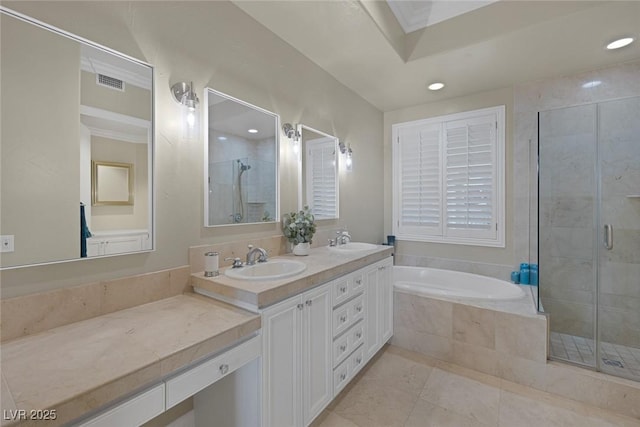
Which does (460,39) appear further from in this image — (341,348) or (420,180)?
(341,348)

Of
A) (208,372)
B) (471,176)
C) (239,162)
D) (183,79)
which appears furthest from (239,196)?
(471,176)

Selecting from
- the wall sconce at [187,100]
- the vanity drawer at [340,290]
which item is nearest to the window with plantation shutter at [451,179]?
the vanity drawer at [340,290]

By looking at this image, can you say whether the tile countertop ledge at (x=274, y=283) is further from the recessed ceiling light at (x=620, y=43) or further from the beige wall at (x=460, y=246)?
the recessed ceiling light at (x=620, y=43)

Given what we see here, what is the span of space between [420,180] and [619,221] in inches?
69.5

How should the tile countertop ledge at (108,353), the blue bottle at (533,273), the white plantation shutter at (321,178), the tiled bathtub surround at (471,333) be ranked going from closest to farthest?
the tile countertop ledge at (108,353), the tiled bathtub surround at (471,333), the white plantation shutter at (321,178), the blue bottle at (533,273)

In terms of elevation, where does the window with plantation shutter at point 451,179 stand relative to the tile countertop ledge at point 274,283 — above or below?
above

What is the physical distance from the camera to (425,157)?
343 centimetres

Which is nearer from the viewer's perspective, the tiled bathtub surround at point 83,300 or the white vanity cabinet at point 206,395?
the white vanity cabinet at point 206,395

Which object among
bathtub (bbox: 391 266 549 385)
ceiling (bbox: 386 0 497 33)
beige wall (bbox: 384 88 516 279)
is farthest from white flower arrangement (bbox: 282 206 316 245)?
beige wall (bbox: 384 88 516 279)

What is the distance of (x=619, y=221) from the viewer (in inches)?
92.7

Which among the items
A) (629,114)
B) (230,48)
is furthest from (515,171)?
(230,48)

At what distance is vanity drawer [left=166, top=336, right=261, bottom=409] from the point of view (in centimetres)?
93

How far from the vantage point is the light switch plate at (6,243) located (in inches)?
39.2

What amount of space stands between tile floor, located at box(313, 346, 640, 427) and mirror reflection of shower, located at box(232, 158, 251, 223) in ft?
4.53
